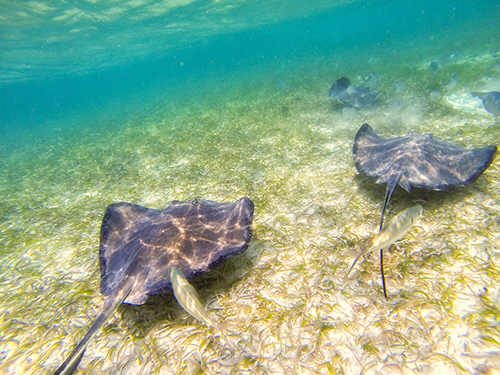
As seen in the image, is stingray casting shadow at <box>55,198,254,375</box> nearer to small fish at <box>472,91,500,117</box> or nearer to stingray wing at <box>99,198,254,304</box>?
stingray wing at <box>99,198,254,304</box>

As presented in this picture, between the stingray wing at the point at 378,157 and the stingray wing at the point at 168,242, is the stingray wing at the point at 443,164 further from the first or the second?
the stingray wing at the point at 168,242

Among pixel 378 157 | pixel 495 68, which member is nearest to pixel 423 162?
pixel 378 157

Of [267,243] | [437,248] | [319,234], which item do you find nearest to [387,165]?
[437,248]

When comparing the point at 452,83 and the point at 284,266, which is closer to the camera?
the point at 284,266

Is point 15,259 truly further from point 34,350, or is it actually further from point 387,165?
Answer: point 387,165

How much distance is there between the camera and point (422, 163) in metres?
4.62

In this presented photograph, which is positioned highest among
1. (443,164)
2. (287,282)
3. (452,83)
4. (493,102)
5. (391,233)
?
(452,83)

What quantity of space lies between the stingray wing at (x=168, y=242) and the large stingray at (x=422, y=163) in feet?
9.52

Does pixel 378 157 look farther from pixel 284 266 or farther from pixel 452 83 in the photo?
pixel 452 83

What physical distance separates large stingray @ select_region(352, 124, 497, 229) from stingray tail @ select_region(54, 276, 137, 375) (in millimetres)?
4396

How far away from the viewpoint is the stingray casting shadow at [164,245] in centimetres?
304

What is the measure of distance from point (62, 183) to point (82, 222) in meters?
4.37

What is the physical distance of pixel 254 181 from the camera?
6652 mm

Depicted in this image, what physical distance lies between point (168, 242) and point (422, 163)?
521 cm
